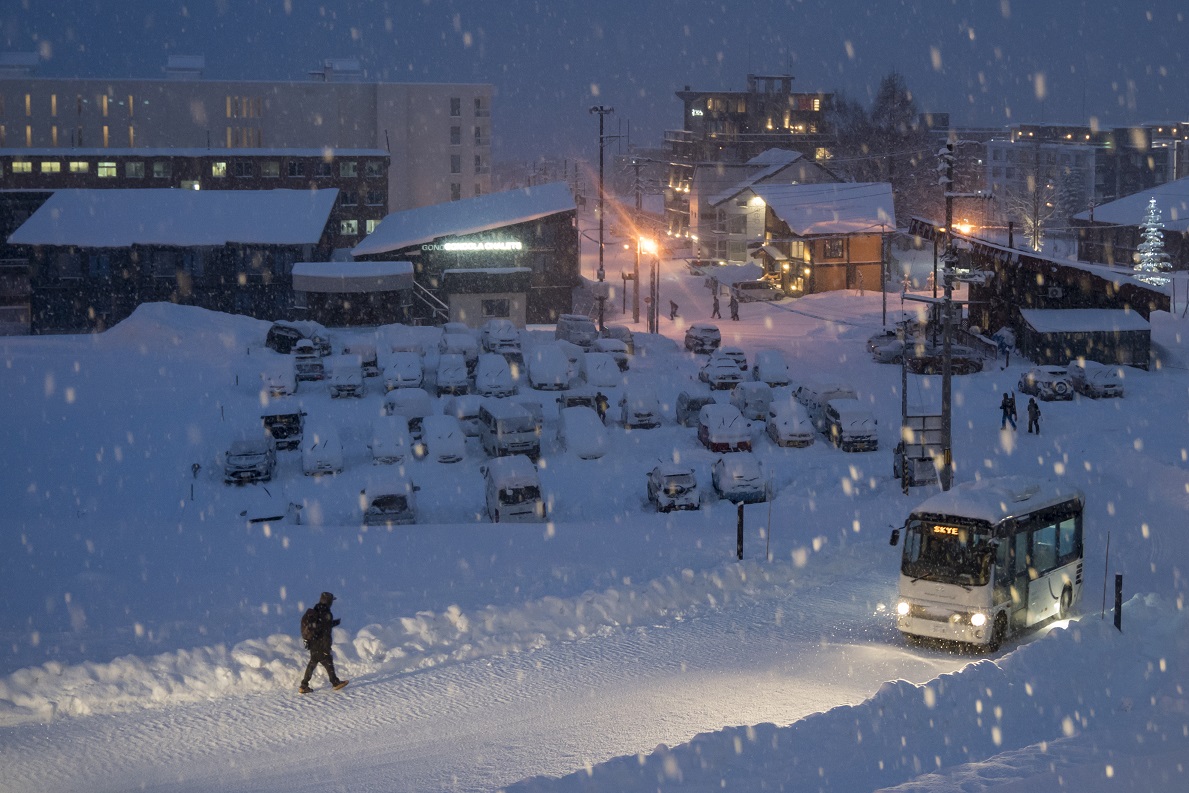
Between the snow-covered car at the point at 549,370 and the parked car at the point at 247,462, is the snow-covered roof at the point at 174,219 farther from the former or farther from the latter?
the parked car at the point at 247,462

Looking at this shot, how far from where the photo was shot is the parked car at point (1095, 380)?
1308 inches

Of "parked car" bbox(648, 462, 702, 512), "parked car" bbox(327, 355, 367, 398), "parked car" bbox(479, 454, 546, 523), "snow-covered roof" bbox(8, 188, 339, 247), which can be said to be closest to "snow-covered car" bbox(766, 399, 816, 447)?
"parked car" bbox(648, 462, 702, 512)

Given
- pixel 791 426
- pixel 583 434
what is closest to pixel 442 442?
pixel 583 434

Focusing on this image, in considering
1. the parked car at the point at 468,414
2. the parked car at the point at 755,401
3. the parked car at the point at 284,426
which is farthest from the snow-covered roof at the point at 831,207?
the parked car at the point at 284,426

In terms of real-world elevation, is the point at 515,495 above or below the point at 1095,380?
below

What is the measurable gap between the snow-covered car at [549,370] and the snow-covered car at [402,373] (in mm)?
3223

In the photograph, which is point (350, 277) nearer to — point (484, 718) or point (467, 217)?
point (467, 217)

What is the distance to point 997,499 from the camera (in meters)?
13.9

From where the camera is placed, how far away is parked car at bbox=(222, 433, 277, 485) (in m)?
24.4

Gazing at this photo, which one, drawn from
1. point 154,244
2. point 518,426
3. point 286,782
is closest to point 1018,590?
point 286,782

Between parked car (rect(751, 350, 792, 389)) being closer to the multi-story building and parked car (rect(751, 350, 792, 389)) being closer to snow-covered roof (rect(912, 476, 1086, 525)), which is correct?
snow-covered roof (rect(912, 476, 1086, 525))

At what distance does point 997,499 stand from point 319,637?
26.9ft

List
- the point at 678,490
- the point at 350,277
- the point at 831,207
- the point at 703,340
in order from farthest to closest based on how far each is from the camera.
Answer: the point at 831,207, the point at 350,277, the point at 703,340, the point at 678,490

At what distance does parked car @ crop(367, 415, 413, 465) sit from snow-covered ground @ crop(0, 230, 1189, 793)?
0.78 m
